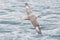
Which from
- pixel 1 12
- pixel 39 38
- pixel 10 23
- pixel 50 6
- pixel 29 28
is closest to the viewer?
pixel 39 38

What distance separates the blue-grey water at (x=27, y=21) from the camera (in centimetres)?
562

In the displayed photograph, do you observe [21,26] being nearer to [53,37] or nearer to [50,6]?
[53,37]

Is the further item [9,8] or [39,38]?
[9,8]

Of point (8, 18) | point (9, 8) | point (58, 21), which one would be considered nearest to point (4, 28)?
point (8, 18)

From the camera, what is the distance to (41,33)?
5672 mm

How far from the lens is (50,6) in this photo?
8.12 metres

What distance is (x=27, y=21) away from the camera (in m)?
6.43

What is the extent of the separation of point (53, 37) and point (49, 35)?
0.09m

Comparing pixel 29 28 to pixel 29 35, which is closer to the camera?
pixel 29 35

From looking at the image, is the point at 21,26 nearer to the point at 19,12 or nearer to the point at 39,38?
the point at 39,38

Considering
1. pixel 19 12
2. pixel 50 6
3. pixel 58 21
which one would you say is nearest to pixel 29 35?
pixel 58 21

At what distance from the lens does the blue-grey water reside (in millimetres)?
5617

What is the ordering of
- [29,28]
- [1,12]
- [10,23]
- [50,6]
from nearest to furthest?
[29,28] < [10,23] < [1,12] < [50,6]

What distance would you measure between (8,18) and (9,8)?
108 cm
